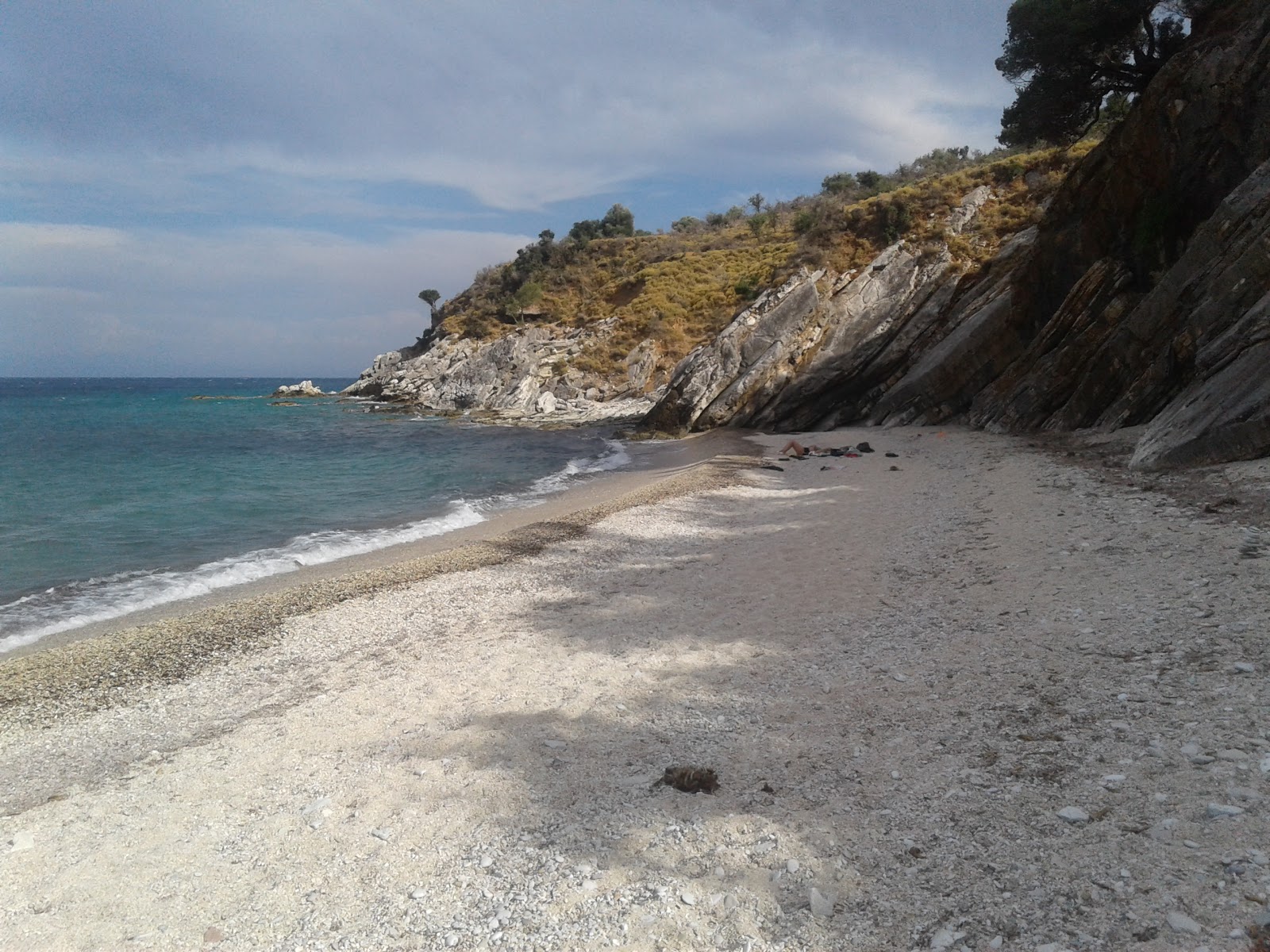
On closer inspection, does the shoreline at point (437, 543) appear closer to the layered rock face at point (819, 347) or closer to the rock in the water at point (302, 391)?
the layered rock face at point (819, 347)

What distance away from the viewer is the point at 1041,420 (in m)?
17.8

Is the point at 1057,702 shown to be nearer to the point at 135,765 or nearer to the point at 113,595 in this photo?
the point at 135,765

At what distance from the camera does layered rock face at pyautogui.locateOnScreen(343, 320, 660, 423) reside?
42.7 m

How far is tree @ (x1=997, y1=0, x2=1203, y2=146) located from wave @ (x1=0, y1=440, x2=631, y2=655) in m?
19.7

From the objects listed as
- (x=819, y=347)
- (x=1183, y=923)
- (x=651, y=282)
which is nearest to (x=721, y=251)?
(x=651, y=282)

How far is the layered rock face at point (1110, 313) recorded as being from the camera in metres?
11.5

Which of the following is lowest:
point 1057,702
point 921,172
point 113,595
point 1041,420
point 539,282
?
point 113,595

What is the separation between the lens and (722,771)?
16.6 ft

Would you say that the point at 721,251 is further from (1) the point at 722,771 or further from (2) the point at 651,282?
(1) the point at 722,771

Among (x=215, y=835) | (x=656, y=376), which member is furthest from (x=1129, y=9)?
(x=656, y=376)

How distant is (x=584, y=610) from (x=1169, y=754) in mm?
6118

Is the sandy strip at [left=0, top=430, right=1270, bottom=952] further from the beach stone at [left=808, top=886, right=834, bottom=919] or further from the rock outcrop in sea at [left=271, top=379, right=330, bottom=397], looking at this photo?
the rock outcrop in sea at [left=271, top=379, right=330, bottom=397]

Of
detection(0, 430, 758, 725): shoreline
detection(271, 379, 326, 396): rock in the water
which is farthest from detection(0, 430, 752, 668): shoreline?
detection(271, 379, 326, 396): rock in the water

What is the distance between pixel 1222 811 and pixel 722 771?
9.05ft
